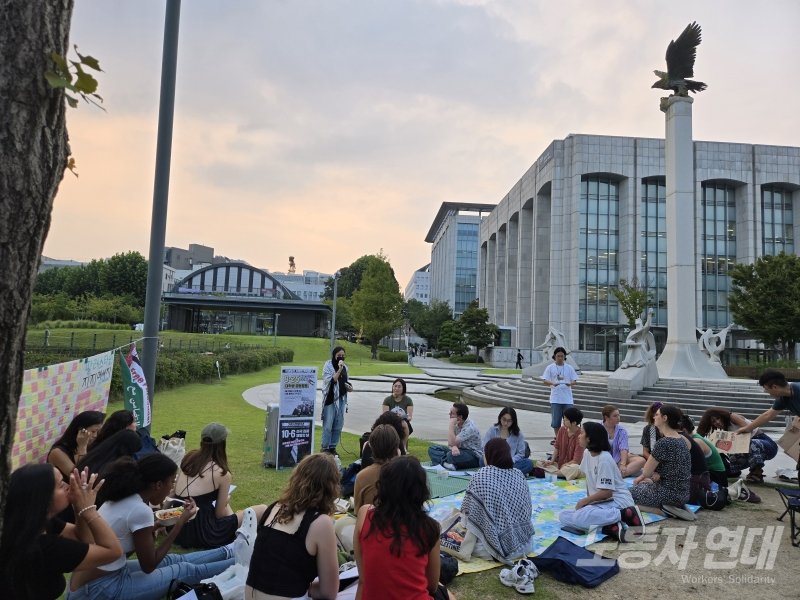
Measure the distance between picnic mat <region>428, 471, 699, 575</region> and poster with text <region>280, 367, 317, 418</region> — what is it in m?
2.20

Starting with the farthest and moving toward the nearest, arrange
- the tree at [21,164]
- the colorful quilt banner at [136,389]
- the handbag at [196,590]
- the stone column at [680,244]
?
1. the stone column at [680,244]
2. the colorful quilt banner at [136,389]
3. the handbag at [196,590]
4. the tree at [21,164]

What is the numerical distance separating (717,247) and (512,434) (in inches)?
1850

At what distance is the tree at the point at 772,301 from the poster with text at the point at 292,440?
31693 mm

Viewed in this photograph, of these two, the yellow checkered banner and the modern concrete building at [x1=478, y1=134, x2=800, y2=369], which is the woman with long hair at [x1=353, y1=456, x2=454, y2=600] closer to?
the yellow checkered banner

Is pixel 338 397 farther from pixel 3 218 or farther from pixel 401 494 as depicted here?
pixel 3 218

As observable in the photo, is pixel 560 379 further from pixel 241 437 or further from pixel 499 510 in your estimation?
pixel 241 437

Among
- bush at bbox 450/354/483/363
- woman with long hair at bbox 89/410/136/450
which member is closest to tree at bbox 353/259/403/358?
bush at bbox 450/354/483/363

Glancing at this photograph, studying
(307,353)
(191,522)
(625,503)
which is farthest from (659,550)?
(307,353)

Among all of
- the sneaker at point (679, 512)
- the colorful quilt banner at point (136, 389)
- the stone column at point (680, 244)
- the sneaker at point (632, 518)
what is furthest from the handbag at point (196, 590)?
the stone column at point (680, 244)

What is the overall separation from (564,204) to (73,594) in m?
47.0

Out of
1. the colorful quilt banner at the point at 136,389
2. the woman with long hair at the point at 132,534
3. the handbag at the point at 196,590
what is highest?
the colorful quilt banner at the point at 136,389

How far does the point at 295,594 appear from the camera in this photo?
2.87 m

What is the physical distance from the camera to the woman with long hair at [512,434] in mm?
7289

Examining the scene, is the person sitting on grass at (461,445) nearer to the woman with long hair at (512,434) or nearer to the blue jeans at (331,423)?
the woman with long hair at (512,434)
